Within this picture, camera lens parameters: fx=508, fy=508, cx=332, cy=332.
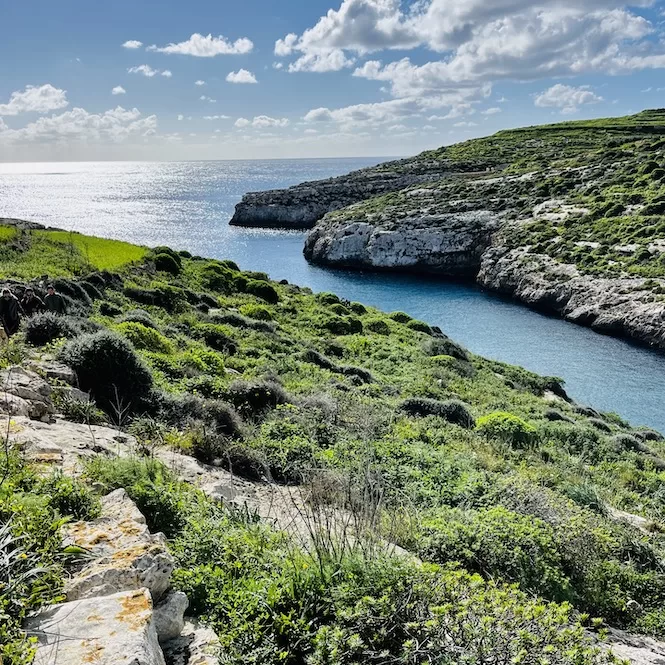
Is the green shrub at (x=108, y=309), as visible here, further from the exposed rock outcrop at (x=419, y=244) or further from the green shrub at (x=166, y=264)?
the exposed rock outcrop at (x=419, y=244)

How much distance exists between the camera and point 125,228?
101m

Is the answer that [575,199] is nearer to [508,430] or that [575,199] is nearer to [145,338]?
[508,430]

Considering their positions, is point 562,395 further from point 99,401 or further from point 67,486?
point 67,486

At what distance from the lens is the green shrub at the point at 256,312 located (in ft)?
91.1

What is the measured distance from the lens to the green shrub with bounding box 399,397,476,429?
15.0 metres

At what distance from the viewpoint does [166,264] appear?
107 feet

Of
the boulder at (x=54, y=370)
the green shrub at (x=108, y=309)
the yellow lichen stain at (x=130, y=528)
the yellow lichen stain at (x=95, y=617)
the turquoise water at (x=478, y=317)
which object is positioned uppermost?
the yellow lichen stain at (x=95, y=617)

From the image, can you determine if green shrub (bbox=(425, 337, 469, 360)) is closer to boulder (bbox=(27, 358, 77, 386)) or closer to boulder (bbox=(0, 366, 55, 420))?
boulder (bbox=(27, 358, 77, 386))

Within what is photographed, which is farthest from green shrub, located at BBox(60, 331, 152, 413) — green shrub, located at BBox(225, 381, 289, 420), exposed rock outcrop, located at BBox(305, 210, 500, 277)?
exposed rock outcrop, located at BBox(305, 210, 500, 277)

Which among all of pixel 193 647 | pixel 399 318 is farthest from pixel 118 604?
pixel 399 318

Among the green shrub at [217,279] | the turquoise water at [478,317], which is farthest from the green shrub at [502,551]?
the green shrub at [217,279]

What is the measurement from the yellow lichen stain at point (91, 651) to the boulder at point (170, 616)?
2.14 feet

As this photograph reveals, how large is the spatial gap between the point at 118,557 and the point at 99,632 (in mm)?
827

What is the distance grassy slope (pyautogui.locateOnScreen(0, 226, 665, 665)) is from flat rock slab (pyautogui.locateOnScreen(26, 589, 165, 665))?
21 cm
